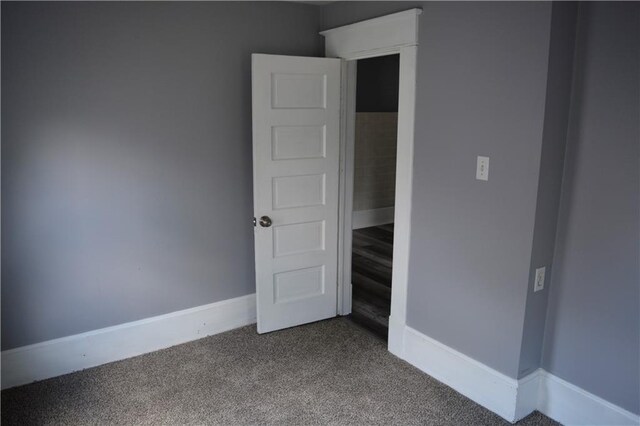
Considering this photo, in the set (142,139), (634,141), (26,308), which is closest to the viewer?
(634,141)

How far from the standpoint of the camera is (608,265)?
233 cm

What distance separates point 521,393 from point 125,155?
2592mm

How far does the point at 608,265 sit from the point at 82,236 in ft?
9.27

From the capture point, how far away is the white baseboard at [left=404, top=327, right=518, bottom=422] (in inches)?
102

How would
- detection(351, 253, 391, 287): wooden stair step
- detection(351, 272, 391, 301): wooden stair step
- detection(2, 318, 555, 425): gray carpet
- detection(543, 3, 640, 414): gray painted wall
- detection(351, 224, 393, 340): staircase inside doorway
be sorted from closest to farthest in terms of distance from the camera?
detection(543, 3, 640, 414): gray painted wall < detection(2, 318, 555, 425): gray carpet < detection(351, 224, 393, 340): staircase inside doorway < detection(351, 272, 391, 301): wooden stair step < detection(351, 253, 391, 287): wooden stair step

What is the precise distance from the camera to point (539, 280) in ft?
8.18

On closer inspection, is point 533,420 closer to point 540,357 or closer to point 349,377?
point 540,357

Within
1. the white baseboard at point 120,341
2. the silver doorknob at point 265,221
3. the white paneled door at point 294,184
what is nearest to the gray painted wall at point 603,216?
the white paneled door at point 294,184

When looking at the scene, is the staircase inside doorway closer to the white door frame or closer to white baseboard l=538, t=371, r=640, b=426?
the white door frame

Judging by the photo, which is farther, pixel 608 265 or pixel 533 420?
pixel 533 420

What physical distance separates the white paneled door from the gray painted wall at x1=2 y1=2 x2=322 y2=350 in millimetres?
230

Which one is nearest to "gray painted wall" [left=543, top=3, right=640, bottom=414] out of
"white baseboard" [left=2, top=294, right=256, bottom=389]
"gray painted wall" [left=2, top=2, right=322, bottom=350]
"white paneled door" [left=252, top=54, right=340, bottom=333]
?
"white paneled door" [left=252, top=54, right=340, bottom=333]

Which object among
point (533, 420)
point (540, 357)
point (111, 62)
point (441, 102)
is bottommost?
point (533, 420)

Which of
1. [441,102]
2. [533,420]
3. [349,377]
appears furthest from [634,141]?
[349,377]
